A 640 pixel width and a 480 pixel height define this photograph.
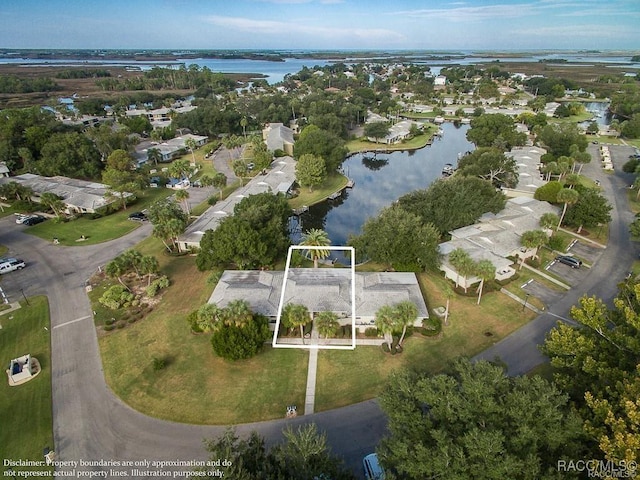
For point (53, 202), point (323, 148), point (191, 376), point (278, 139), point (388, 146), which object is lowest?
point (388, 146)

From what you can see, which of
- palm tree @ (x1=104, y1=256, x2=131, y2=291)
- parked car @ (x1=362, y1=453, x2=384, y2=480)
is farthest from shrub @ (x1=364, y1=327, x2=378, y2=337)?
palm tree @ (x1=104, y1=256, x2=131, y2=291)

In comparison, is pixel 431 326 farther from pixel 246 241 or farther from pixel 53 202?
pixel 53 202

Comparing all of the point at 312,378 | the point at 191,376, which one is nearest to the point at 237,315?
the point at 191,376

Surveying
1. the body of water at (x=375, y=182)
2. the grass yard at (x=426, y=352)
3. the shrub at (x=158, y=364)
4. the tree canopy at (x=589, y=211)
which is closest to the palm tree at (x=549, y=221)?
the tree canopy at (x=589, y=211)

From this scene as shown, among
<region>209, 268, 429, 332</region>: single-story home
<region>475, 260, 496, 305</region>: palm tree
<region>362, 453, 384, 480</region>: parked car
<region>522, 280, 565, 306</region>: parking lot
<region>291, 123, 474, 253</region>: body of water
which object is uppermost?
<region>475, 260, 496, 305</region>: palm tree

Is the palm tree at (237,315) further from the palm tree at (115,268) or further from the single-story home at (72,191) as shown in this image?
the single-story home at (72,191)

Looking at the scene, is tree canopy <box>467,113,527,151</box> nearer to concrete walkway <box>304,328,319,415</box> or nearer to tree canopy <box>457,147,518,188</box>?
tree canopy <box>457,147,518,188</box>
